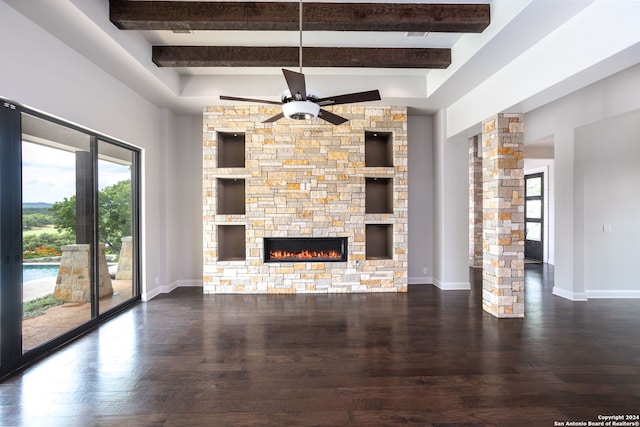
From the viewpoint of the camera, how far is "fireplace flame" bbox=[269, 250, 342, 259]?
565cm

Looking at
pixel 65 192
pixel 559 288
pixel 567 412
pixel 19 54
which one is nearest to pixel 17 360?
pixel 65 192

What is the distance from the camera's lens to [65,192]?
355cm

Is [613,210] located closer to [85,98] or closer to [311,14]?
[311,14]

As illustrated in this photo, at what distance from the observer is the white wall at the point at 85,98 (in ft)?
9.08

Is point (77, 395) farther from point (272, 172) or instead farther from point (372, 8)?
point (372, 8)

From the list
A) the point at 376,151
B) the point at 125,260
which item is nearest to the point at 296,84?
the point at 376,151

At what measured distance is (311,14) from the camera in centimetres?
324

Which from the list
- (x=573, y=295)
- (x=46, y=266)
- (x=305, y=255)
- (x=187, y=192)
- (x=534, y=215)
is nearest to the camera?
(x=46, y=266)

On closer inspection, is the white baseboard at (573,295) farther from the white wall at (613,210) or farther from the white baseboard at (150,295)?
the white baseboard at (150,295)

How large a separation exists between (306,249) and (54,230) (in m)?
3.49

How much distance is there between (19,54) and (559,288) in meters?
7.53

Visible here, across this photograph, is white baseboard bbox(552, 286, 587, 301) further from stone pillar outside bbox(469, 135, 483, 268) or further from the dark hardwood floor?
stone pillar outside bbox(469, 135, 483, 268)

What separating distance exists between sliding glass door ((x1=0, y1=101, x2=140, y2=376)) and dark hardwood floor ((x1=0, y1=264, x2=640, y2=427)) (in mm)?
316

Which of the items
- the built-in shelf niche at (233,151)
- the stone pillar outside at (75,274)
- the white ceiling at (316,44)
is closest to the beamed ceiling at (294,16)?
the white ceiling at (316,44)
